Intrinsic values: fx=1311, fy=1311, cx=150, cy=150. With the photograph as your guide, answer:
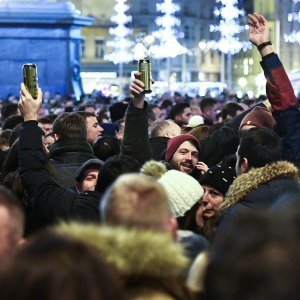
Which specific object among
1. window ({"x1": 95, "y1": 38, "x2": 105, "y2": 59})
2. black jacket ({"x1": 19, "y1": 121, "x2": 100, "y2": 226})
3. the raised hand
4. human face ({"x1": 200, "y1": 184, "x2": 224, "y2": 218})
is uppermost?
window ({"x1": 95, "y1": 38, "x2": 105, "y2": 59})

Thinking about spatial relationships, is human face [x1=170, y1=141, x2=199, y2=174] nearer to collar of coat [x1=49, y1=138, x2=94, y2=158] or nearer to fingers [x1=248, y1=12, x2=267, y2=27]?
collar of coat [x1=49, y1=138, x2=94, y2=158]

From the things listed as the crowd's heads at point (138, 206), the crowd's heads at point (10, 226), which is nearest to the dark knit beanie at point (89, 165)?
the crowd's heads at point (10, 226)

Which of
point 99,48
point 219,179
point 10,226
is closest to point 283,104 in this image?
point 219,179

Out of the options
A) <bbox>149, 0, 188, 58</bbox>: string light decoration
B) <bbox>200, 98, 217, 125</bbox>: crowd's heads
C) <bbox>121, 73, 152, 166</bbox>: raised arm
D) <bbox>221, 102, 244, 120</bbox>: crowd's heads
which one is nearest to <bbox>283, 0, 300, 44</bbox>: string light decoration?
<bbox>149, 0, 188, 58</bbox>: string light decoration

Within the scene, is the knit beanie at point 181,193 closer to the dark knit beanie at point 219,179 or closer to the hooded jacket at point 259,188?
the hooded jacket at point 259,188

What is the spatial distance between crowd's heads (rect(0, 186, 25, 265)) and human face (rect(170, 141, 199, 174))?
4522 millimetres

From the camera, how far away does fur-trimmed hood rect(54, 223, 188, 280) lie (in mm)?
4078

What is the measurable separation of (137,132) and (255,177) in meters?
1.88

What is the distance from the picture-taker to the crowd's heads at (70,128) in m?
10.1

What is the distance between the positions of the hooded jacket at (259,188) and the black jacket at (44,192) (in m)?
0.71

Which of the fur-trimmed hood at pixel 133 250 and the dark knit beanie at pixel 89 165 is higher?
the fur-trimmed hood at pixel 133 250

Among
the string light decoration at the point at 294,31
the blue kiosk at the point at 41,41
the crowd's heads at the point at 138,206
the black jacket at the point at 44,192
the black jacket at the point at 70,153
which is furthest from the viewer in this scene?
the string light decoration at the point at 294,31

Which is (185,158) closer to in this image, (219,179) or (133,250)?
(219,179)

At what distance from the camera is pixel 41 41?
43.5 metres
